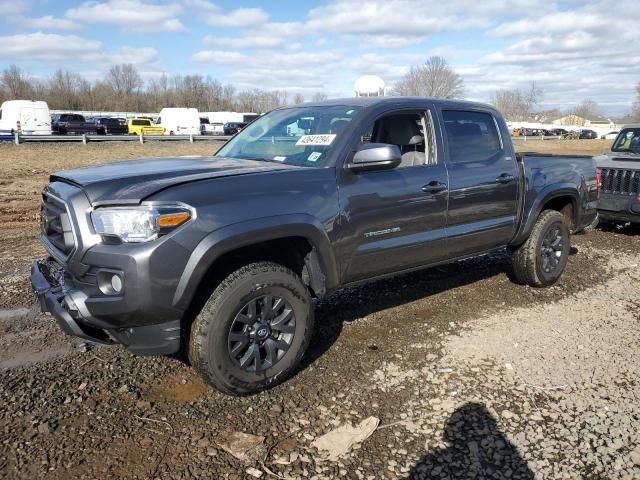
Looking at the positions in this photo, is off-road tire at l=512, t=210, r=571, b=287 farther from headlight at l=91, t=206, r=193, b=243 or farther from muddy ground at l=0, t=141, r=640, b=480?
headlight at l=91, t=206, r=193, b=243

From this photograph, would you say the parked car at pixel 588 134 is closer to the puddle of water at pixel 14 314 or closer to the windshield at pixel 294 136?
the windshield at pixel 294 136

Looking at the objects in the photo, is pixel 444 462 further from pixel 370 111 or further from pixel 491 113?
pixel 491 113

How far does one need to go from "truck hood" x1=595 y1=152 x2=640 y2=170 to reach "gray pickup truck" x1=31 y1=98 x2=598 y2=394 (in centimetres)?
432

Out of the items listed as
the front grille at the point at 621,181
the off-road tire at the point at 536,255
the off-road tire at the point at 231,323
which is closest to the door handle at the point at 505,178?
the off-road tire at the point at 536,255

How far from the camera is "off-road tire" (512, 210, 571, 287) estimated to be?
5.61 meters

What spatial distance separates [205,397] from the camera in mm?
3486

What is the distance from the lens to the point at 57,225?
11.4 feet

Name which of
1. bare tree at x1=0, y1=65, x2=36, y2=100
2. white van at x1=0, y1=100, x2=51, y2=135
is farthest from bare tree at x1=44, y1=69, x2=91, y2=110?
white van at x1=0, y1=100, x2=51, y2=135

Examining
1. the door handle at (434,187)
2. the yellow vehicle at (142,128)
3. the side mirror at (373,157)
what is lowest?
the door handle at (434,187)

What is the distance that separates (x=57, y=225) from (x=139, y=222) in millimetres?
836

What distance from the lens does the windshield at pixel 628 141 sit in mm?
9430

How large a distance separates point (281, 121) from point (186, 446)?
2.81 meters

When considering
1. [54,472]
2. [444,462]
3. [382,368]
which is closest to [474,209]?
[382,368]

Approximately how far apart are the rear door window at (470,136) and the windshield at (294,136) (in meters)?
1.02
